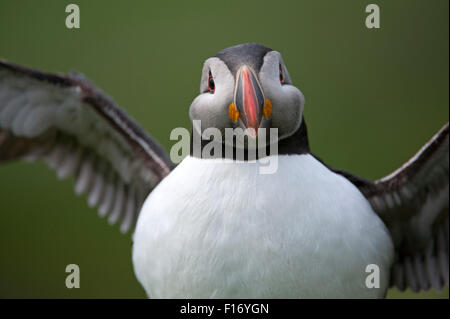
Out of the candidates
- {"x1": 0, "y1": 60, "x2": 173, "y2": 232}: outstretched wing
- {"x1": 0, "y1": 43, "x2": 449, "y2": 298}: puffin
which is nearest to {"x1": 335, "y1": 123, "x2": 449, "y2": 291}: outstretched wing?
{"x1": 0, "y1": 43, "x2": 449, "y2": 298}: puffin

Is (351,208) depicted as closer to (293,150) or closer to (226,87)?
(293,150)

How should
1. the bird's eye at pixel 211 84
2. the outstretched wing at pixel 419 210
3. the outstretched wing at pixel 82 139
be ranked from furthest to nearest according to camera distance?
the outstretched wing at pixel 82 139
the outstretched wing at pixel 419 210
the bird's eye at pixel 211 84

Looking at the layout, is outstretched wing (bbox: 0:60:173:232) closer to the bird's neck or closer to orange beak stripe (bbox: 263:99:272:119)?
the bird's neck

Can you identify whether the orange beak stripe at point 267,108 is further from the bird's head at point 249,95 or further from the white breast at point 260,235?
the white breast at point 260,235

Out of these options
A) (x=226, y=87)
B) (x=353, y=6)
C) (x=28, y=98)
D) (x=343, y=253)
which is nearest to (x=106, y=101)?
(x=28, y=98)

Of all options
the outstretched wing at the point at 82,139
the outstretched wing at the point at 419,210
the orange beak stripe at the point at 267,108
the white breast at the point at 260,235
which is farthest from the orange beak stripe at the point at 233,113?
the outstretched wing at the point at 82,139

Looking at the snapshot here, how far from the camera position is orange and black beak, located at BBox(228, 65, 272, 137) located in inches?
88.7

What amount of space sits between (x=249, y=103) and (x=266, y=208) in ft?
1.37

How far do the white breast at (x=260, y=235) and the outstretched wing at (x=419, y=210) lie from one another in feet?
1.06

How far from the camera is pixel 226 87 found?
2379mm

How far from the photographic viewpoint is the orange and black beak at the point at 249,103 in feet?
7.39

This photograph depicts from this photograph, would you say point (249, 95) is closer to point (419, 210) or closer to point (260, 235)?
point (260, 235)

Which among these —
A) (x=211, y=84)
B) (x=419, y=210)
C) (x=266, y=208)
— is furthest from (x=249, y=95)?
(x=419, y=210)

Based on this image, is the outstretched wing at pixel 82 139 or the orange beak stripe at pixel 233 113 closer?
the orange beak stripe at pixel 233 113
